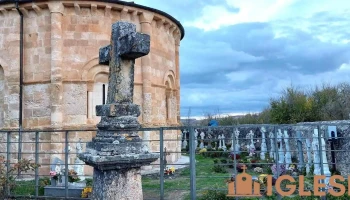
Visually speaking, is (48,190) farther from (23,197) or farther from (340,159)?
(340,159)

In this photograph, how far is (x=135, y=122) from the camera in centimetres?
437

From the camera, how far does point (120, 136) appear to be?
4191 millimetres

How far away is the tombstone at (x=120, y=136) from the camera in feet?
13.3

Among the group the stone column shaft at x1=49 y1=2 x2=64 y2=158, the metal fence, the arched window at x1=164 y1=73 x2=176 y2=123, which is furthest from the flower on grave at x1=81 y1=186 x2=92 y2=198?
the arched window at x1=164 y1=73 x2=176 y2=123

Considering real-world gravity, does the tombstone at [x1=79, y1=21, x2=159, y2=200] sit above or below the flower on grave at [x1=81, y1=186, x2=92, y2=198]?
above

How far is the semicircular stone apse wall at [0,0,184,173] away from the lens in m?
12.6

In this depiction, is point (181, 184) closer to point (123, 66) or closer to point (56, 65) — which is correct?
point (56, 65)

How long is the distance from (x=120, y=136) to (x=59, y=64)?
365 inches

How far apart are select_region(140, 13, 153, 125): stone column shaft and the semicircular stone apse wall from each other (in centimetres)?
4

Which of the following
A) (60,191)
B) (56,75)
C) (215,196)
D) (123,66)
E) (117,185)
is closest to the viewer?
(117,185)

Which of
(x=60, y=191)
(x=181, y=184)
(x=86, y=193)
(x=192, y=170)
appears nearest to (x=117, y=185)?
(x=192, y=170)

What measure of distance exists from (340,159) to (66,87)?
9.72 m

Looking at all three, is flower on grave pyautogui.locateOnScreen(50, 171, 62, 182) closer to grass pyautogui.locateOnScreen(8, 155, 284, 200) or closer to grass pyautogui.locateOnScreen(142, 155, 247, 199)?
grass pyautogui.locateOnScreen(8, 155, 284, 200)

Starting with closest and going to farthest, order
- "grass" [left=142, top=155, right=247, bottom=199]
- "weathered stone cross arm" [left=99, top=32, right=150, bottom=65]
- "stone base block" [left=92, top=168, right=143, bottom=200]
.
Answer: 1. "stone base block" [left=92, top=168, right=143, bottom=200]
2. "weathered stone cross arm" [left=99, top=32, right=150, bottom=65]
3. "grass" [left=142, top=155, right=247, bottom=199]
